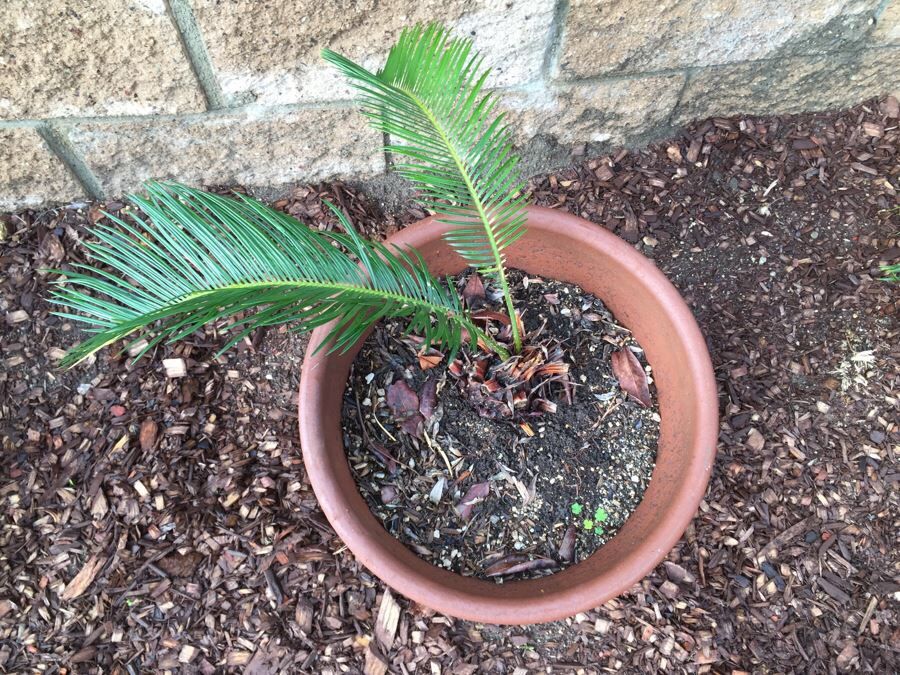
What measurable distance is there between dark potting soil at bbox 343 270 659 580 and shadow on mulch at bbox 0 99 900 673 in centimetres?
21

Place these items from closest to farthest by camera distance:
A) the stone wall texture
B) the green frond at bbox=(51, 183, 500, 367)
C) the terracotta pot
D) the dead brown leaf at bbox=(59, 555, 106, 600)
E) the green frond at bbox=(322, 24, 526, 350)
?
the green frond at bbox=(51, 183, 500, 367) < the green frond at bbox=(322, 24, 526, 350) < the terracotta pot < the stone wall texture < the dead brown leaf at bbox=(59, 555, 106, 600)

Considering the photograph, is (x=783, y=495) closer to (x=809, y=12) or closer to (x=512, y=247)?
(x=512, y=247)

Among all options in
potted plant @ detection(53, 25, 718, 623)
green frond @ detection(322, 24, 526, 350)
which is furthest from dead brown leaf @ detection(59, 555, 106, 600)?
green frond @ detection(322, 24, 526, 350)

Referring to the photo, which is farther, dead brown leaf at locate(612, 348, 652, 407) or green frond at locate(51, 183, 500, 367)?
dead brown leaf at locate(612, 348, 652, 407)

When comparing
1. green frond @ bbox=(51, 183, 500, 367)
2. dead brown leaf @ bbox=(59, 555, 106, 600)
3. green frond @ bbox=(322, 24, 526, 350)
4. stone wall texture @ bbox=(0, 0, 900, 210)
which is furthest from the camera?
dead brown leaf @ bbox=(59, 555, 106, 600)

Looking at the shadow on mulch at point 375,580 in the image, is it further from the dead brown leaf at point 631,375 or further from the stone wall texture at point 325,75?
the dead brown leaf at point 631,375

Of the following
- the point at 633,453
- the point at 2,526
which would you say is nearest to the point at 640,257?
the point at 633,453

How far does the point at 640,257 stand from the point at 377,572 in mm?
862

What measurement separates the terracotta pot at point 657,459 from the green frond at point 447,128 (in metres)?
0.14

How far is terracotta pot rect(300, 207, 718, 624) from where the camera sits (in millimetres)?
1141

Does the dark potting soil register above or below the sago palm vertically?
below

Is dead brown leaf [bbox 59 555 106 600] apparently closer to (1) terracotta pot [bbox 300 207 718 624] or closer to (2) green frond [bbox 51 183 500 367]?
(1) terracotta pot [bbox 300 207 718 624]

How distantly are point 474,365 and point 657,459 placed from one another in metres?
0.47

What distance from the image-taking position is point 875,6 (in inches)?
59.2
